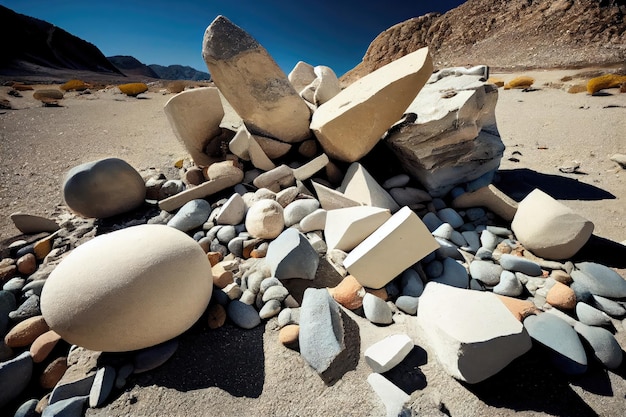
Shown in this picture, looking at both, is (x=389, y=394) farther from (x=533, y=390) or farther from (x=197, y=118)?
(x=197, y=118)

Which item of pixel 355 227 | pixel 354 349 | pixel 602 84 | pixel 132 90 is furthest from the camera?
pixel 132 90

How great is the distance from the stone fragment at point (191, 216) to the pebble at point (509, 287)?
7.36 feet

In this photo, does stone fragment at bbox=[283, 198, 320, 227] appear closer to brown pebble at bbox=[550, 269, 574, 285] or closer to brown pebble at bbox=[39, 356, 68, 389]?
brown pebble at bbox=[39, 356, 68, 389]

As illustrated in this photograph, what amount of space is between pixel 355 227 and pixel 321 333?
77cm

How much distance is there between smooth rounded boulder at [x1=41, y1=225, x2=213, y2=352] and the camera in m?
1.24

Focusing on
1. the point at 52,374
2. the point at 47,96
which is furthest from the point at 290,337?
the point at 47,96

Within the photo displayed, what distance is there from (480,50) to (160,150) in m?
26.5

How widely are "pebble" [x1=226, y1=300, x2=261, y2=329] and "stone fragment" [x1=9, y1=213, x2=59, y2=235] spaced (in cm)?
227

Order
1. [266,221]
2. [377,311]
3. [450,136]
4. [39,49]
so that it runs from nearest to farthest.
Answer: [377,311], [266,221], [450,136], [39,49]

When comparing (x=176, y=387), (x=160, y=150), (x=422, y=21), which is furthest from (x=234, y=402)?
(x=422, y=21)

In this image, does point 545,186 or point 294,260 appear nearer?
point 294,260

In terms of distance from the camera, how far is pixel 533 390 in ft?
3.98

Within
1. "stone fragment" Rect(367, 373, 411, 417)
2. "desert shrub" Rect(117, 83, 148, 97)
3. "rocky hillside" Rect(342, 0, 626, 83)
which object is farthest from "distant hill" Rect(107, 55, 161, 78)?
"stone fragment" Rect(367, 373, 411, 417)

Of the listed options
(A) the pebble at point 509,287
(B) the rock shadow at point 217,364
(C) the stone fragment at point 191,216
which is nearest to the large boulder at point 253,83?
(C) the stone fragment at point 191,216
